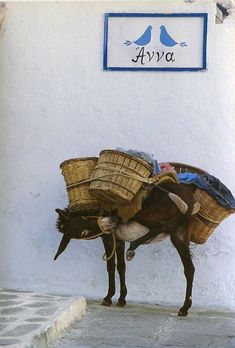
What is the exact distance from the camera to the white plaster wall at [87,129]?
22.4 ft

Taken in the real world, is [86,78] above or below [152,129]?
above

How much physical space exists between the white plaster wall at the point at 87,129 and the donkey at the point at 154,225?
1.68 feet

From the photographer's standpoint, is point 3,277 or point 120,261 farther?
point 3,277

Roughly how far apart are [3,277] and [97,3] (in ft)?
9.90

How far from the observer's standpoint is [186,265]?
6.31m

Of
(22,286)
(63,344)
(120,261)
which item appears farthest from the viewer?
(22,286)

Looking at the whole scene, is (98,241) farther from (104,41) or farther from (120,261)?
(104,41)

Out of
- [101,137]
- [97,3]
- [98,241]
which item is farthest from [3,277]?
[97,3]

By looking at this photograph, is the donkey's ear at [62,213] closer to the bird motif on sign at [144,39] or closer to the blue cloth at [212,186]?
the blue cloth at [212,186]

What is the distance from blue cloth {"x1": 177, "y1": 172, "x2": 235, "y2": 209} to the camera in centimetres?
621

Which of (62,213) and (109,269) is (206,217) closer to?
(109,269)

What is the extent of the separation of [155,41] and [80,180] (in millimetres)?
1732

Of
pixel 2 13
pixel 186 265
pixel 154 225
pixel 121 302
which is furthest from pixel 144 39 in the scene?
pixel 121 302

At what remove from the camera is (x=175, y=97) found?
685 centimetres
